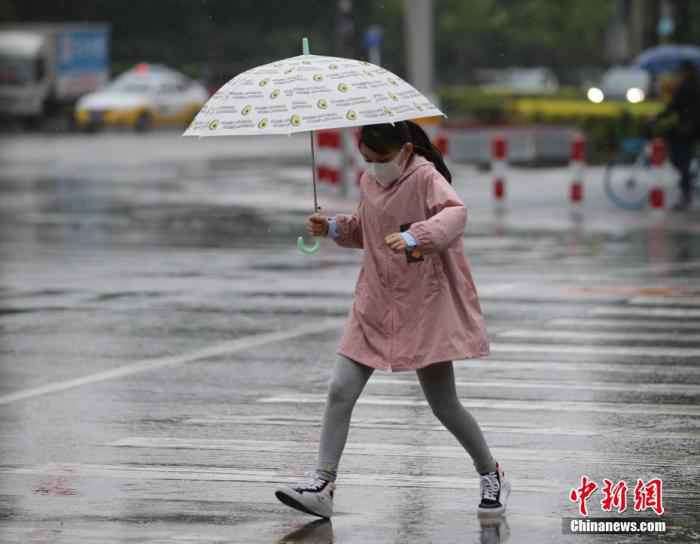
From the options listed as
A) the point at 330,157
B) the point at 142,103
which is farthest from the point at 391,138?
the point at 142,103

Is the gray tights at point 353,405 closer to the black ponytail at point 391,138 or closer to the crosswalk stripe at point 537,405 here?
the black ponytail at point 391,138

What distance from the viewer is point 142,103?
175ft

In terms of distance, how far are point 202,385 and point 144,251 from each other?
8785 mm

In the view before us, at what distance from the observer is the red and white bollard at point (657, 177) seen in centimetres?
2211

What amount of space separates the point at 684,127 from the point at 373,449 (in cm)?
1584

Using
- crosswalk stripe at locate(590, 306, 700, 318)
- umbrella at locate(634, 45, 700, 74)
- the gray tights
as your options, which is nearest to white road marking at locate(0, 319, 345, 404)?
crosswalk stripe at locate(590, 306, 700, 318)

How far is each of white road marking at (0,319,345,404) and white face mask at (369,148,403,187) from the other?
360 cm

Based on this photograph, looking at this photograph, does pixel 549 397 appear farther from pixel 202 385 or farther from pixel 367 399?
pixel 202 385

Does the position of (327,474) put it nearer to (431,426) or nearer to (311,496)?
(311,496)

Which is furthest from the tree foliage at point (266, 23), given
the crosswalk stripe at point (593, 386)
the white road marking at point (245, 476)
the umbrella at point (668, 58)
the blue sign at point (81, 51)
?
the white road marking at point (245, 476)

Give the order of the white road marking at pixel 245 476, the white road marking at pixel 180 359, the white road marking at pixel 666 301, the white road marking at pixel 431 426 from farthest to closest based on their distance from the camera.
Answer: the white road marking at pixel 666 301, the white road marking at pixel 180 359, the white road marking at pixel 431 426, the white road marking at pixel 245 476

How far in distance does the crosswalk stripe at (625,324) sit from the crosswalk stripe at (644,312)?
13.0 inches

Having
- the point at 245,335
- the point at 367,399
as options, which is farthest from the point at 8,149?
the point at 367,399

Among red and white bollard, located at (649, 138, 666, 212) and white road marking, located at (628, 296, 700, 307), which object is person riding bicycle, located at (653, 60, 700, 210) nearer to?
red and white bollard, located at (649, 138, 666, 212)
